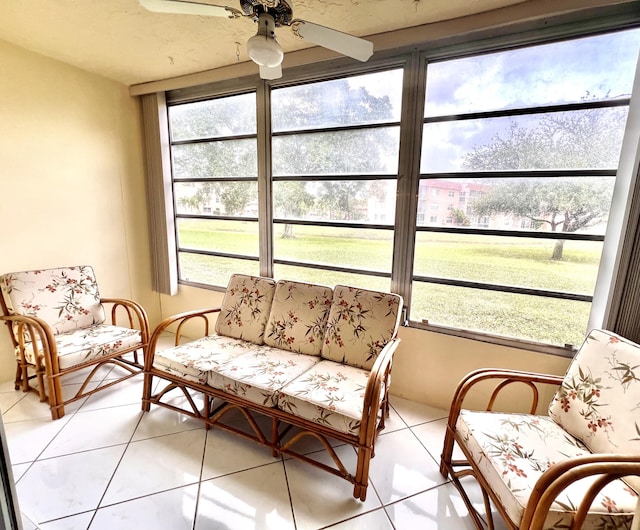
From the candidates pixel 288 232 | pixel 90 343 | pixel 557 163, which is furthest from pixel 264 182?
pixel 557 163

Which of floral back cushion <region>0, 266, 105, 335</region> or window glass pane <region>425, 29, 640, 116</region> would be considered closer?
window glass pane <region>425, 29, 640, 116</region>

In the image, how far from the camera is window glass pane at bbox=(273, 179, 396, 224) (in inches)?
91.0

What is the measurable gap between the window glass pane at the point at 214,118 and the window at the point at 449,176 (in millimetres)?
17

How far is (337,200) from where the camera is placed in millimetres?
2482

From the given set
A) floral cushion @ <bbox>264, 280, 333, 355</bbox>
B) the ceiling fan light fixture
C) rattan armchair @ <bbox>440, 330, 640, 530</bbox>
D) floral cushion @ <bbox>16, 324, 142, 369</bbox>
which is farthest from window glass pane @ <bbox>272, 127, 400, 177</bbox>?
floral cushion @ <bbox>16, 324, 142, 369</bbox>

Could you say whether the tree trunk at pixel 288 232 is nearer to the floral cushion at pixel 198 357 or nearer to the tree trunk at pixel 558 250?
the floral cushion at pixel 198 357

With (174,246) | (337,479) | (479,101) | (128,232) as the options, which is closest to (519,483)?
(337,479)

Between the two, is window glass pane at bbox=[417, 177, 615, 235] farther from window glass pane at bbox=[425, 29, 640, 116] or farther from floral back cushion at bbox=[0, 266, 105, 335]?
floral back cushion at bbox=[0, 266, 105, 335]

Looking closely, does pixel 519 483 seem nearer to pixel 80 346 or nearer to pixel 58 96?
pixel 80 346

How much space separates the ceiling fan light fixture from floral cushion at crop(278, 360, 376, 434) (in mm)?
1603

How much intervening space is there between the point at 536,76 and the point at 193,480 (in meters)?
3.00

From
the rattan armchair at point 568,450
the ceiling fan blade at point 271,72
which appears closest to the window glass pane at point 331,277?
the rattan armchair at point 568,450

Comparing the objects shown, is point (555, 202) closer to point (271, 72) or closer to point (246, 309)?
point (271, 72)

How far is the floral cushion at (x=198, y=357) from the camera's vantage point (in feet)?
6.15
